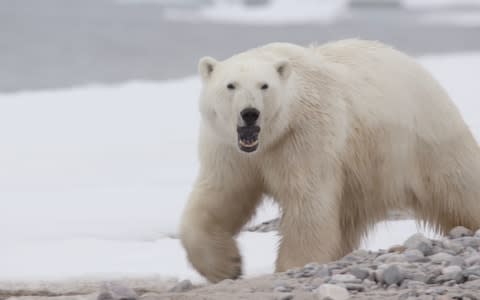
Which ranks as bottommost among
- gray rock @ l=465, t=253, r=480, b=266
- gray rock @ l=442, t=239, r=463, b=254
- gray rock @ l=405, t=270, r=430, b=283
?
gray rock @ l=405, t=270, r=430, b=283

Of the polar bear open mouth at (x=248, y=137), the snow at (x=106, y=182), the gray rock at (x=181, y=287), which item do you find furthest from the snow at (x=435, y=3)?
the gray rock at (x=181, y=287)

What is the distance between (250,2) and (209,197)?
91.5 ft

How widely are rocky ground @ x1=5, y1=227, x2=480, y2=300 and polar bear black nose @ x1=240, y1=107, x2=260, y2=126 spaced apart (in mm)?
663

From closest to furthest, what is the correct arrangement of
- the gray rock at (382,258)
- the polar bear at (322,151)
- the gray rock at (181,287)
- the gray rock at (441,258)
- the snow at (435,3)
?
the gray rock at (441,258) < the gray rock at (382,258) < the gray rock at (181,287) < the polar bear at (322,151) < the snow at (435,3)

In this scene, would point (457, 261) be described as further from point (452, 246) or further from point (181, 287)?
point (181, 287)

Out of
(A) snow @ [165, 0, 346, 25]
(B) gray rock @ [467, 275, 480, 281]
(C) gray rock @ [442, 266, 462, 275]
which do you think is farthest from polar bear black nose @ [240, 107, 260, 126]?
(A) snow @ [165, 0, 346, 25]

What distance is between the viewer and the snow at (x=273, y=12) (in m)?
32.4

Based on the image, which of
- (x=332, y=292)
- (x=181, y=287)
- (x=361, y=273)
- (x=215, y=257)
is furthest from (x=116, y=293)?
(x=215, y=257)

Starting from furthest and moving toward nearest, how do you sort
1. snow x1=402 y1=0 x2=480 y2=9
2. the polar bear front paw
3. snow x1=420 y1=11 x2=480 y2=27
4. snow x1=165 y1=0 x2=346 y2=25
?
1. snow x1=402 y1=0 x2=480 y2=9
2. snow x1=165 y1=0 x2=346 y2=25
3. snow x1=420 y1=11 x2=480 y2=27
4. the polar bear front paw

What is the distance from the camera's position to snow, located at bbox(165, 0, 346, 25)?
32.4m

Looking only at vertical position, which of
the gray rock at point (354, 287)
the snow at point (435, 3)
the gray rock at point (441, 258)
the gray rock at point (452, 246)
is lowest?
the gray rock at point (354, 287)

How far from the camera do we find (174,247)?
20.2 ft

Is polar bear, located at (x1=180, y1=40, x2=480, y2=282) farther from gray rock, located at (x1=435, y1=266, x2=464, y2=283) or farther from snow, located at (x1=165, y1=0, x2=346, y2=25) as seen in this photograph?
snow, located at (x1=165, y1=0, x2=346, y2=25)

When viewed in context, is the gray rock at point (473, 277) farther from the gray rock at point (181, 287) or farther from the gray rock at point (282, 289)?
the gray rock at point (181, 287)
